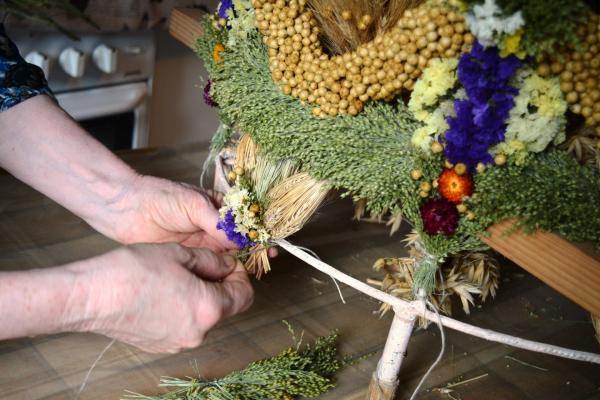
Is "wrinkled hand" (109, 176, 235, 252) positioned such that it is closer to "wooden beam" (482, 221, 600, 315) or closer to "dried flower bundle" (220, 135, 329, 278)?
"dried flower bundle" (220, 135, 329, 278)

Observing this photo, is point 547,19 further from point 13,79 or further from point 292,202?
point 13,79

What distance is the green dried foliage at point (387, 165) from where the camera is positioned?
2.32ft

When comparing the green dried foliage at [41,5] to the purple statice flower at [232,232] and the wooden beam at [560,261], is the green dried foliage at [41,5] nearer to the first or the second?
the purple statice flower at [232,232]

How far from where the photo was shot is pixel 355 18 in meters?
0.80

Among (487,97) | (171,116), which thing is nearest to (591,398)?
(487,97)

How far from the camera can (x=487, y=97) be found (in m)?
0.70

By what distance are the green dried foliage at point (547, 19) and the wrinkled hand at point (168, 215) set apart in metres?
0.47

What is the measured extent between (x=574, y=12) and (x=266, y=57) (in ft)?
1.23

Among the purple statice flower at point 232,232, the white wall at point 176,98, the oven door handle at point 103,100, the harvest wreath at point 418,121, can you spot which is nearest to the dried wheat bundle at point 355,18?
the harvest wreath at point 418,121

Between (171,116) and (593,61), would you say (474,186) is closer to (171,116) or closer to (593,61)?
(593,61)

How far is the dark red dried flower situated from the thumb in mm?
261

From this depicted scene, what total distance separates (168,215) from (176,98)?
1.26 metres

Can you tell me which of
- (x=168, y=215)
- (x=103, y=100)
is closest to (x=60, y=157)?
(x=168, y=215)

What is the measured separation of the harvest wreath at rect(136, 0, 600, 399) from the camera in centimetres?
69
